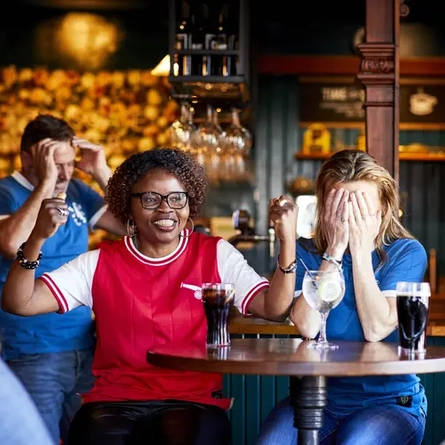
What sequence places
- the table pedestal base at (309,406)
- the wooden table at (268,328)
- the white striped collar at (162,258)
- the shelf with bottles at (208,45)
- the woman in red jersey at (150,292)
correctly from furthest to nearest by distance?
the shelf with bottles at (208,45)
the wooden table at (268,328)
the white striped collar at (162,258)
the woman in red jersey at (150,292)
the table pedestal base at (309,406)

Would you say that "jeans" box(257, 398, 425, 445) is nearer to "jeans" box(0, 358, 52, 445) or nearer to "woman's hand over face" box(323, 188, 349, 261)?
"woman's hand over face" box(323, 188, 349, 261)

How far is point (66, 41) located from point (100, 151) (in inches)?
158

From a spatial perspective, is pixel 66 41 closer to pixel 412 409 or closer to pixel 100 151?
pixel 100 151

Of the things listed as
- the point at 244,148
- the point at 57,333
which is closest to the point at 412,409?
the point at 57,333

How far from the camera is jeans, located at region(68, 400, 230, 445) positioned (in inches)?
107

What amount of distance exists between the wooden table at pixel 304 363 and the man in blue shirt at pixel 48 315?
1146 mm

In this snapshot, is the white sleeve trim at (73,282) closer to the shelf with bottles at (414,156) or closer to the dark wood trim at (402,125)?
the shelf with bottles at (414,156)

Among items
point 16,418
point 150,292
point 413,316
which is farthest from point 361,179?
point 16,418

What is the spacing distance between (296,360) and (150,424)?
61 centimetres

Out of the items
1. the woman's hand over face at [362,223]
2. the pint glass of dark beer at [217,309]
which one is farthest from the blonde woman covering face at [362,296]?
the pint glass of dark beer at [217,309]

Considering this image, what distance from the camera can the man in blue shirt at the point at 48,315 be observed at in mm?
3756

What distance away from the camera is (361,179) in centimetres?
309

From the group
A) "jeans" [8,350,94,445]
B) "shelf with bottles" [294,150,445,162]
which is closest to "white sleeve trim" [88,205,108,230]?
"jeans" [8,350,94,445]

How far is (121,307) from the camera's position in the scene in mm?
3014
